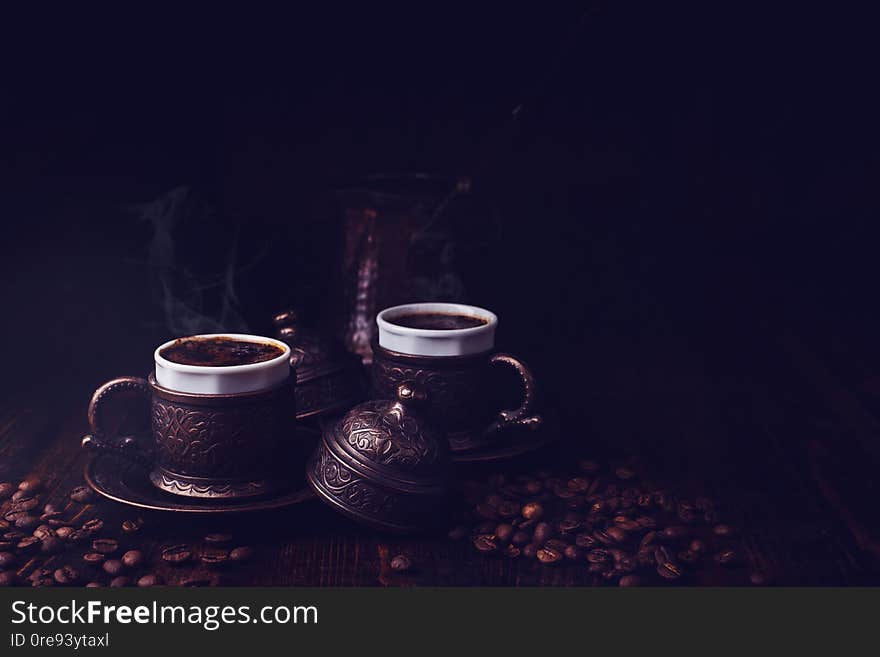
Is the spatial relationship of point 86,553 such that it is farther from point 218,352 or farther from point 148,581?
point 218,352

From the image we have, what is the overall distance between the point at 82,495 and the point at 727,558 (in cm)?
92

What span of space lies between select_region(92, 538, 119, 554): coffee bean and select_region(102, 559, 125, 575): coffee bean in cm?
3

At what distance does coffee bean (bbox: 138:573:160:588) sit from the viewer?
49.7 inches

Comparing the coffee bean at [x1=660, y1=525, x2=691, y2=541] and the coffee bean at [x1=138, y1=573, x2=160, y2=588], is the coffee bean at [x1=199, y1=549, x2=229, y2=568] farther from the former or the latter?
the coffee bean at [x1=660, y1=525, x2=691, y2=541]

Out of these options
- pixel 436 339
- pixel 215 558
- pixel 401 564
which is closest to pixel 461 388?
pixel 436 339

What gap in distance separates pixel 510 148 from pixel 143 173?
2.69 feet

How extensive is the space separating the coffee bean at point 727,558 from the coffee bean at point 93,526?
84cm

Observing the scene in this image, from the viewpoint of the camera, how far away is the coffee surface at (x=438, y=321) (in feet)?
5.35

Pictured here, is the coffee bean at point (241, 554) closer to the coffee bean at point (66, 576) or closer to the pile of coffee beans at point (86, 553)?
the pile of coffee beans at point (86, 553)

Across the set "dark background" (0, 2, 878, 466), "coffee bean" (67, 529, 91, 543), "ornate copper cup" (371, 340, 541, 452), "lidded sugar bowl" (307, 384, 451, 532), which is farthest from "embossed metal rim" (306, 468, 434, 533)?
"dark background" (0, 2, 878, 466)

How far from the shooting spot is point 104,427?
144 cm

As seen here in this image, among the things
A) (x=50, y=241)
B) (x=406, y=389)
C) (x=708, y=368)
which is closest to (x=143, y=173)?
(x=50, y=241)

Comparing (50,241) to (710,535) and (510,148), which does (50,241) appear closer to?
(510,148)

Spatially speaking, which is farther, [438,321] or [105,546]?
[438,321]
